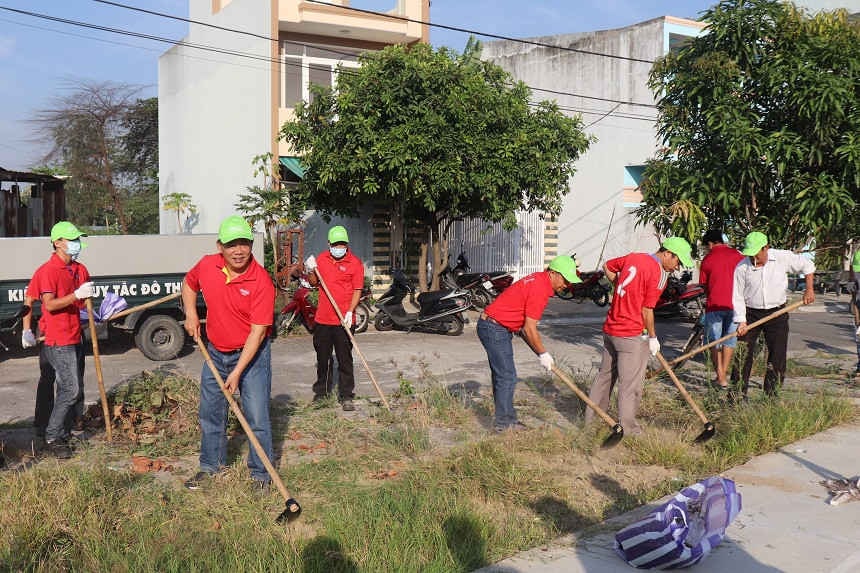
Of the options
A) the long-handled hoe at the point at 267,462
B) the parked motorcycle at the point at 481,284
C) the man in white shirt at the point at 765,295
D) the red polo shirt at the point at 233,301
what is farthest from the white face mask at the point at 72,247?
the parked motorcycle at the point at 481,284

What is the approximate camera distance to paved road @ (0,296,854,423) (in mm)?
9461

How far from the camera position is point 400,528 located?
451 cm

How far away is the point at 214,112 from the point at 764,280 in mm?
16763

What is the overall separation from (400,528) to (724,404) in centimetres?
409

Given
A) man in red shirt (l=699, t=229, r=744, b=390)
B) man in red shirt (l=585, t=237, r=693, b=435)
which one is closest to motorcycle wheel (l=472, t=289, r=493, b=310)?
man in red shirt (l=699, t=229, r=744, b=390)

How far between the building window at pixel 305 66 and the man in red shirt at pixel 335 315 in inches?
459

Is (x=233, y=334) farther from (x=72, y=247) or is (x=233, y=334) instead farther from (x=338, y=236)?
(x=338, y=236)

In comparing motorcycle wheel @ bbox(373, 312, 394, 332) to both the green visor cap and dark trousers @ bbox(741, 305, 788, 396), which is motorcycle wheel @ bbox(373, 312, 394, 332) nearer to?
dark trousers @ bbox(741, 305, 788, 396)

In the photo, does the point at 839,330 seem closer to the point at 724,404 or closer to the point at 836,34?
the point at 836,34

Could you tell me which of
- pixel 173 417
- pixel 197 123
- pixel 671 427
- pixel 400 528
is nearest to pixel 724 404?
pixel 671 427

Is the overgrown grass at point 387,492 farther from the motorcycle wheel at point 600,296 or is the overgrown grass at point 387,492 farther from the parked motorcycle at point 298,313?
the motorcycle wheel at point 600,296

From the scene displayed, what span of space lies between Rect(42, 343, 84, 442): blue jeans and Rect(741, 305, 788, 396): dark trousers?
19.5 feet

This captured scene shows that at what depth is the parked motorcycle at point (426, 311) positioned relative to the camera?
1393 cm

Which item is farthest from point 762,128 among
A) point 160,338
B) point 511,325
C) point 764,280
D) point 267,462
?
point 160,338
